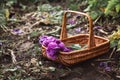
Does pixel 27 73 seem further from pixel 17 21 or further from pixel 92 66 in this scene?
pixel 17 21

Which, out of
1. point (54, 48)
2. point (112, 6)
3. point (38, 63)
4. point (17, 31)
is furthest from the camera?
point (17, 31)

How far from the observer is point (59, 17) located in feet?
17.9

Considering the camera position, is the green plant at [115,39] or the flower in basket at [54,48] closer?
the flower in basket at [54,48]

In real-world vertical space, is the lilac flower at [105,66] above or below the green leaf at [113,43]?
below

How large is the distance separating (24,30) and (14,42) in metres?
0.54

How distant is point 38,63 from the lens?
391cm

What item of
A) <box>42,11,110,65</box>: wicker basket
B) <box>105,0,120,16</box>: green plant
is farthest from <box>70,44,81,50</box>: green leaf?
<box>105,0,120,16</box>: green plant

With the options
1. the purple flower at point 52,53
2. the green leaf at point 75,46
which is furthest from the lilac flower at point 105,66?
the purple flower at point 52,53

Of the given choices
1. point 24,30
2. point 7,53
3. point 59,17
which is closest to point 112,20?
point 59,17

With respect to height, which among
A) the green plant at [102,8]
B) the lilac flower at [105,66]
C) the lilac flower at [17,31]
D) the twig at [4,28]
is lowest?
the lilac flower at [105,66]

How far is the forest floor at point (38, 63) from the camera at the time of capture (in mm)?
3648

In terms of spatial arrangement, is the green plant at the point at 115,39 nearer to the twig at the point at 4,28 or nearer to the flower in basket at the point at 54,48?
the flower in basket at the point at 54,48

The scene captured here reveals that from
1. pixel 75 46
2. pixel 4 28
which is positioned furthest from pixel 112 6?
pixel 4 28

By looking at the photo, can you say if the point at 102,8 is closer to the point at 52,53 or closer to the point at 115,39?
the point at 115,39
